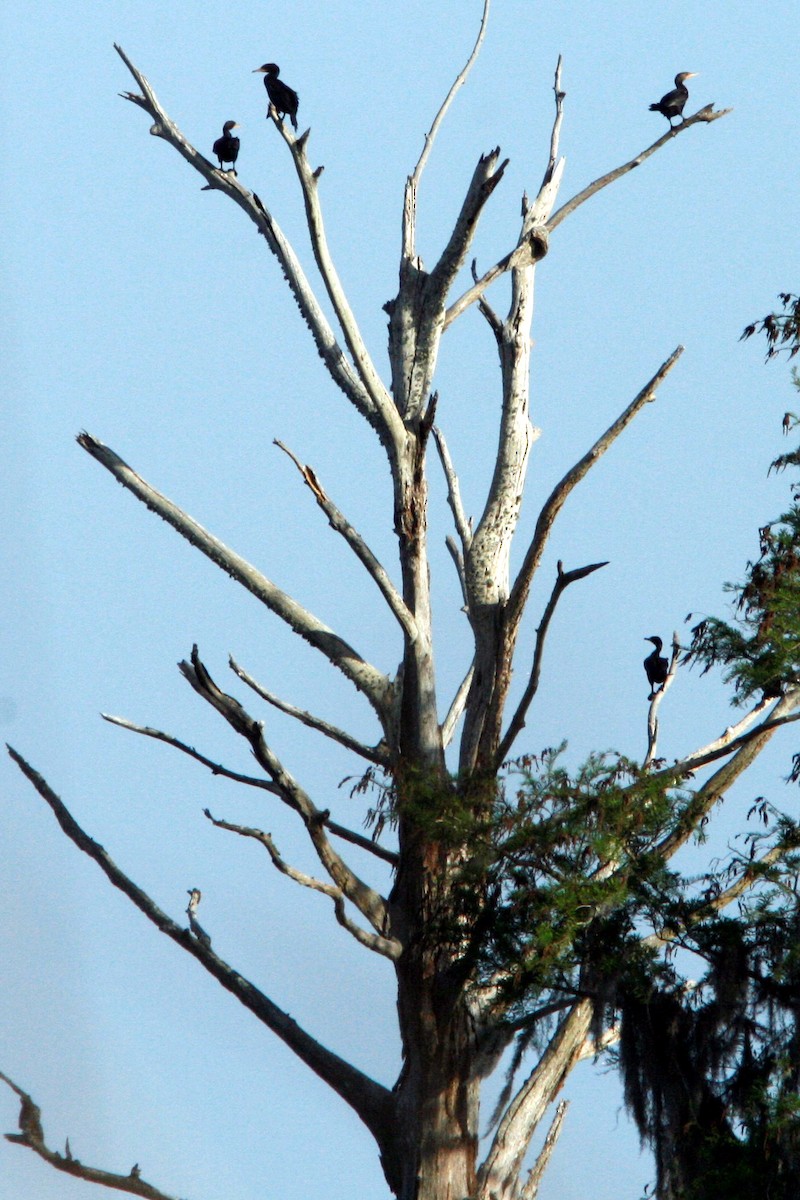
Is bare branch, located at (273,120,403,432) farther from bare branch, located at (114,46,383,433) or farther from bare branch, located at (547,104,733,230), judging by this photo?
bare branch, located at (547,104,733,230)

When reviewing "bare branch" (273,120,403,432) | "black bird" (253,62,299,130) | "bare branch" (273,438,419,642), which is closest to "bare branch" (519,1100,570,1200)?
"bare branch" (273,438,419,642)

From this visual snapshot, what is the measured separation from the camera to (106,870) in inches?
299

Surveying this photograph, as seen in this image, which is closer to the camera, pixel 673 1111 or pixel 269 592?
pixel 673 1111

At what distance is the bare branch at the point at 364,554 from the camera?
24.4 ft

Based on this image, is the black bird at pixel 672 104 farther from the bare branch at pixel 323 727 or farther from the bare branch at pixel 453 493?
the bare branch at pixel 323 727

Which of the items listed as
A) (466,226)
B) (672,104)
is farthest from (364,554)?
(672,104)

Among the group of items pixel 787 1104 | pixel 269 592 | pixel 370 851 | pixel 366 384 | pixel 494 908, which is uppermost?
pixel 366 384

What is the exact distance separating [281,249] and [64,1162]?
4.98 meters

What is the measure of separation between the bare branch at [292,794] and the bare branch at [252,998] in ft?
2.21

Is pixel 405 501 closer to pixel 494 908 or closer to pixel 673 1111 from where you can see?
pixel 494 908

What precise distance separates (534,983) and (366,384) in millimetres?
3251

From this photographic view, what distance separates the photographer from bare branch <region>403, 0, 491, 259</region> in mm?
8889

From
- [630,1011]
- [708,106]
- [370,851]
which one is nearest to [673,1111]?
[630,1011]

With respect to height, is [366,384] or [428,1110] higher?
[366,384]
